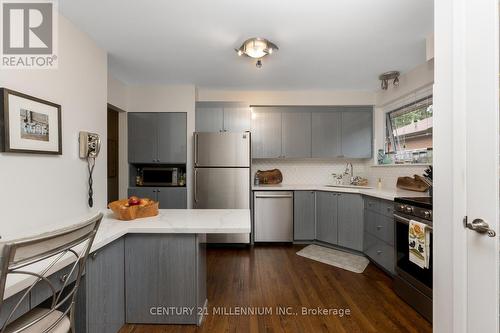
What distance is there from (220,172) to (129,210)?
1.85m

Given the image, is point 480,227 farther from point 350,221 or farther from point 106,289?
point 350,221

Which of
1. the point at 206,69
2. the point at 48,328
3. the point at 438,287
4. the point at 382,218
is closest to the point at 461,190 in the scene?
the point at 438,287

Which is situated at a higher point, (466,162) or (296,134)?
(296,134)

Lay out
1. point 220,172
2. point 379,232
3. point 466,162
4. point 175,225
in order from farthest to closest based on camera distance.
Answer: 1. point 220,172
2. point 379,232
3. point 175,225
4. point 466,162

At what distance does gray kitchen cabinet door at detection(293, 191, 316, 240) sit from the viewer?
12.4 feet

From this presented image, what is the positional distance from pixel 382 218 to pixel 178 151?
9.95 feet

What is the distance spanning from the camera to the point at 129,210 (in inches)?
74.4

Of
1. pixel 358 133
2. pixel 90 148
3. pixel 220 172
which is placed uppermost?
pixel 358 133

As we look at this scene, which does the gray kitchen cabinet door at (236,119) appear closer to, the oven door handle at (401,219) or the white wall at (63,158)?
the white wall at (63,158)

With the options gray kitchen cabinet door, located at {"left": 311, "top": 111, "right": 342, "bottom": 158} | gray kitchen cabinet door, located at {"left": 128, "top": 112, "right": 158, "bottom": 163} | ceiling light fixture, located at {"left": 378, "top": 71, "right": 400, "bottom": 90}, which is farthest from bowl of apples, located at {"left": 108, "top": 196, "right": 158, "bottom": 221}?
ceiling light fixture, located at {"left": 378, "top": 71, "right": 400, "bottom": 90}

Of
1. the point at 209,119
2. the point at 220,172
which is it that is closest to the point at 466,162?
the point at 220,172

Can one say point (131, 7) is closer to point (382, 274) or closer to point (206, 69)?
point (206, 69)

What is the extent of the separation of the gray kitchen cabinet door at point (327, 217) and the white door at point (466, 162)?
229 cm

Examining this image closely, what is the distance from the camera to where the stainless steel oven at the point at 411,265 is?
1.91 metres
